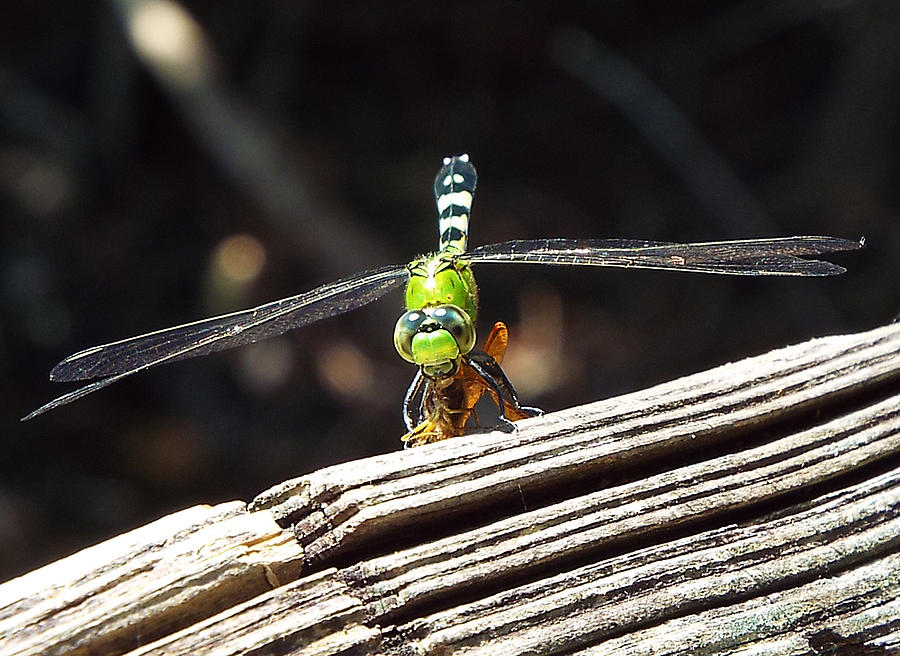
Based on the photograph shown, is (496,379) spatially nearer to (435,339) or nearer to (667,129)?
(435,339)

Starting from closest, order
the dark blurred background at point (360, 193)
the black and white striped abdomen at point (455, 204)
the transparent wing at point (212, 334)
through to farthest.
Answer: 1. the transparent wing at point (212, 334)
2. the black and white striped abdomen at point (455, 204)
3. the dark blurred background at point (360, 193)

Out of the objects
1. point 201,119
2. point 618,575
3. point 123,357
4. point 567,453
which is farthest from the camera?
point 201,119

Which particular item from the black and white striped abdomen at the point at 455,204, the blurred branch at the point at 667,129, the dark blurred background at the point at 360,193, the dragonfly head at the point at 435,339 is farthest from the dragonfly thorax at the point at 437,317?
the blurred branch at the point at 667,129

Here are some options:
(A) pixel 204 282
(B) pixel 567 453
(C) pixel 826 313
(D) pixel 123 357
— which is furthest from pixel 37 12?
(B) pixel 567 453

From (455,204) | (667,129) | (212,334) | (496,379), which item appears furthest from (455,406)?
(667,129)

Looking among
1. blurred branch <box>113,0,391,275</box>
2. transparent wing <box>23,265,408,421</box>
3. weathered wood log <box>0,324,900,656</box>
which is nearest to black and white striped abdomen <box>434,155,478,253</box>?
transparent wing <box>23,265,408,421</box>

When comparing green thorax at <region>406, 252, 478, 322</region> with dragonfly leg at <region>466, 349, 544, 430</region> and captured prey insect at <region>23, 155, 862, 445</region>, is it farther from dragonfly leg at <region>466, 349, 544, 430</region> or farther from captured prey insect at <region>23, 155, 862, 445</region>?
dragonfly leg at <region>466, 349, 544, 430</region>

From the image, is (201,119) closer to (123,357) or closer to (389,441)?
(389,441)

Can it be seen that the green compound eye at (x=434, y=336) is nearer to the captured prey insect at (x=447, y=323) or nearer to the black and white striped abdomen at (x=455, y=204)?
the captured prey insect at (x=447, y=323)
